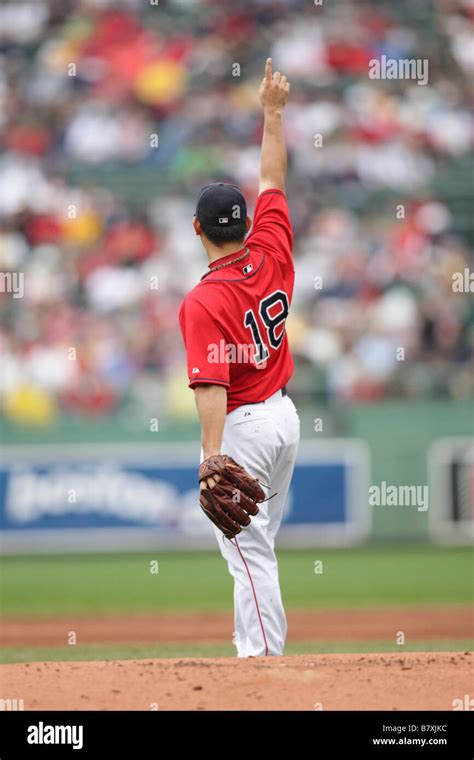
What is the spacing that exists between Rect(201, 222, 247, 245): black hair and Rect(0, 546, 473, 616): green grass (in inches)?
232

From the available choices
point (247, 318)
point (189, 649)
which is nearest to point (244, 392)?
point (247, 318)

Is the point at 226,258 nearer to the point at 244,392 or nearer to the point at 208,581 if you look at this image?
the point at 244,392

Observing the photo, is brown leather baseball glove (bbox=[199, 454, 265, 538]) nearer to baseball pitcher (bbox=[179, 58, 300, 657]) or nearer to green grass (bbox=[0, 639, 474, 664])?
baseball pitcher (bbox=[179, 58, 300, 657])

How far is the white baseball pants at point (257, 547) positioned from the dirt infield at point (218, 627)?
10.8ft

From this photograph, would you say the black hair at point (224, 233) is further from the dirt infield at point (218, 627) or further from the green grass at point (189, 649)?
the dirt infield at point (218, 627)

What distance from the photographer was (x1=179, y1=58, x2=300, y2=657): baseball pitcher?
463 cm

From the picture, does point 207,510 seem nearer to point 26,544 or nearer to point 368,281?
point 26,544

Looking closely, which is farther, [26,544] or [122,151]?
[122,151]

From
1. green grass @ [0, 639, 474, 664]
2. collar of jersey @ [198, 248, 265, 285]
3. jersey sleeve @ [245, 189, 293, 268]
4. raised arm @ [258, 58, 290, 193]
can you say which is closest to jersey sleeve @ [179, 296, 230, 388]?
collar of jersey @ [198, 248, 265, 285]

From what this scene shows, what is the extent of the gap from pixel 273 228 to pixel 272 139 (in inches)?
15.8

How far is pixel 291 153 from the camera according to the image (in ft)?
51.7

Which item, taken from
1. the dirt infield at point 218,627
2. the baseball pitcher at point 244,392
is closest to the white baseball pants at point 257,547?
the baseball pitcher at point 244,392
